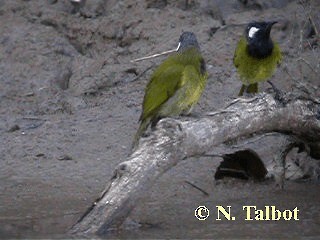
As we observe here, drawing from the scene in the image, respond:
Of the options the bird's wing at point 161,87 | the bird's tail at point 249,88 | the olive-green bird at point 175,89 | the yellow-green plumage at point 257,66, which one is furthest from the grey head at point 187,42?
the bird's tail at point 249,88

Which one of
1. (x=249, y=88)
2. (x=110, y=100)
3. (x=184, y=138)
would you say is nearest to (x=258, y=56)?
(x=249, y=88)

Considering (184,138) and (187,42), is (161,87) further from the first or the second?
(184,138)

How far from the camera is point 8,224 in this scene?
775cm

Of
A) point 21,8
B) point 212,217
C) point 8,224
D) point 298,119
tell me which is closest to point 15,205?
point 8,224

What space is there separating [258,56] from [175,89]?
1326mm

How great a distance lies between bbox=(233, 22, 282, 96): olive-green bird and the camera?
9.27 metres

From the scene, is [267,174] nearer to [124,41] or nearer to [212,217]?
[212,217]

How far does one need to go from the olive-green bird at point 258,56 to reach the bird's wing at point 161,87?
1.10 metres

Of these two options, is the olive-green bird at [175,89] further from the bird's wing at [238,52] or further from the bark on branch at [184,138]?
the bird's wing at [238,52]

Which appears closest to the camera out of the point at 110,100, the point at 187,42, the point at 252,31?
the point at 187,42

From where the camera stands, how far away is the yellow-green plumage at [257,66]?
365 inches

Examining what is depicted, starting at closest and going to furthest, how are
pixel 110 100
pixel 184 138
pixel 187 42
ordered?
pixel 184 138, pixel 187 42, pixel 110 100

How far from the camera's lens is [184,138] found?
7145 mm

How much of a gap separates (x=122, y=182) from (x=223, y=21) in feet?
13.6
